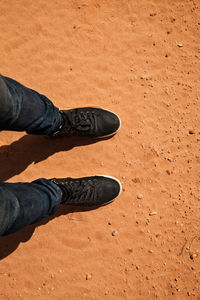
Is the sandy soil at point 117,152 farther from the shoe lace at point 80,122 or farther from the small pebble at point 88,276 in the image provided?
the shoe lace at point 80,122

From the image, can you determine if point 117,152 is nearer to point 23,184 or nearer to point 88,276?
point 23,184

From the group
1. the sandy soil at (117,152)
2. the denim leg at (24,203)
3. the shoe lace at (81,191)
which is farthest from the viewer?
the sandy soil at (117,152)

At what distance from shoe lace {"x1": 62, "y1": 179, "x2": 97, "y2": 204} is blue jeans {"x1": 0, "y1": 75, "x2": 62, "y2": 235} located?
408 mm

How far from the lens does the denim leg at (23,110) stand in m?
1.56

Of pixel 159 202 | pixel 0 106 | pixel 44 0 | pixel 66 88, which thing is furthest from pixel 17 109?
pixel 44 0

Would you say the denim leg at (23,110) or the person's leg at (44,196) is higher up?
the denim leg at (23,110)

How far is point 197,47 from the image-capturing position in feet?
8.82

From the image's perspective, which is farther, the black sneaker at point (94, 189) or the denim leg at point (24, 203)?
the black sneaker at point (94, 189)

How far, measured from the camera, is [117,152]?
8.73 feet

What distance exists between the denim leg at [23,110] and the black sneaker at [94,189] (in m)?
0.71

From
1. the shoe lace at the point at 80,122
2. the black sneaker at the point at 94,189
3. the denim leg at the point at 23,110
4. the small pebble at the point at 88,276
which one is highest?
the denim leg at the point at 23,110

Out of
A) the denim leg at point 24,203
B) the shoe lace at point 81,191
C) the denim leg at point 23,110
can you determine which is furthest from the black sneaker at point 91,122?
the denim leg at point 24,203

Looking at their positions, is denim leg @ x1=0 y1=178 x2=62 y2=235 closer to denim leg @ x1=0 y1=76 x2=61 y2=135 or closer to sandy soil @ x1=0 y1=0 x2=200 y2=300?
denim leg @ x1=0 y1=76 x2=61 y2=135

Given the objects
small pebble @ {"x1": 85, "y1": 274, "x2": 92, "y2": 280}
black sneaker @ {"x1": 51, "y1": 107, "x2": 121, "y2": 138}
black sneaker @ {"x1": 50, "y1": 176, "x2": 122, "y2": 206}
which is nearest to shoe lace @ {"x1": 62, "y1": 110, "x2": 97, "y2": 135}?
black sneaker @ {"x1": 51, "y1": 107, "x2": 121, "y2": 138}
